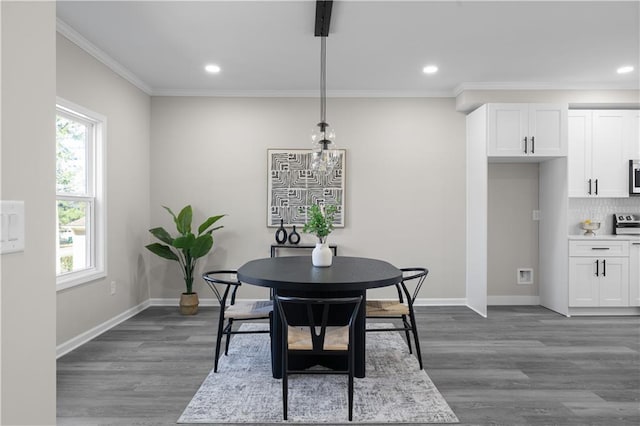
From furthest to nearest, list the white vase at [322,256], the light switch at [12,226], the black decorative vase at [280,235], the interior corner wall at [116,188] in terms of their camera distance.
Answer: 1. the black decorative vase at [280,235]
2. the interior corner wall at [116,188]
3. the white vase at [322,256]
4. the light switch at [12,226]

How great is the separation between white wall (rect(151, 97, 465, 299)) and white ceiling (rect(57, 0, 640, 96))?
0.29 m

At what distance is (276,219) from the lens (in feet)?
16.3

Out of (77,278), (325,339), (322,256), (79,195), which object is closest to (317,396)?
(325,339)

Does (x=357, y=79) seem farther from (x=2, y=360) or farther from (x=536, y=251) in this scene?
(x=2, y=360)

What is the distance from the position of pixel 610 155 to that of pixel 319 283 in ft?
13.6

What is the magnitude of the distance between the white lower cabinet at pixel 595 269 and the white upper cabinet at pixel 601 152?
59cm

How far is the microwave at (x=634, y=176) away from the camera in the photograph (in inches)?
181

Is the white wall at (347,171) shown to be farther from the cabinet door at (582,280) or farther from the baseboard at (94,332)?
the cabinet door at (582,280)

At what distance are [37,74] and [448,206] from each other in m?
4.67

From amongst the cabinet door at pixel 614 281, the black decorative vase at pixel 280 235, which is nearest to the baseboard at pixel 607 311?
the cabinet door at pixel 614 281

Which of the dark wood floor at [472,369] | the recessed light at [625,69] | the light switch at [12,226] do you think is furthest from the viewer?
the recessed light at [625,69]

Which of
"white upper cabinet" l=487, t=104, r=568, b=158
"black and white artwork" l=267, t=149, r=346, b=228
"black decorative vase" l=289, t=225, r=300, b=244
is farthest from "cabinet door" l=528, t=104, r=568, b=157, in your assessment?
"black decorative vase" l=289, t=225, r=300, b=244

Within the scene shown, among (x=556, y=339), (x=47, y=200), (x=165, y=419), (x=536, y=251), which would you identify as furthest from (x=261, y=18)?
(x=536, y=251)

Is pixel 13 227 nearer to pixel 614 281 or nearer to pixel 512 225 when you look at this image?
pixel 512 225
